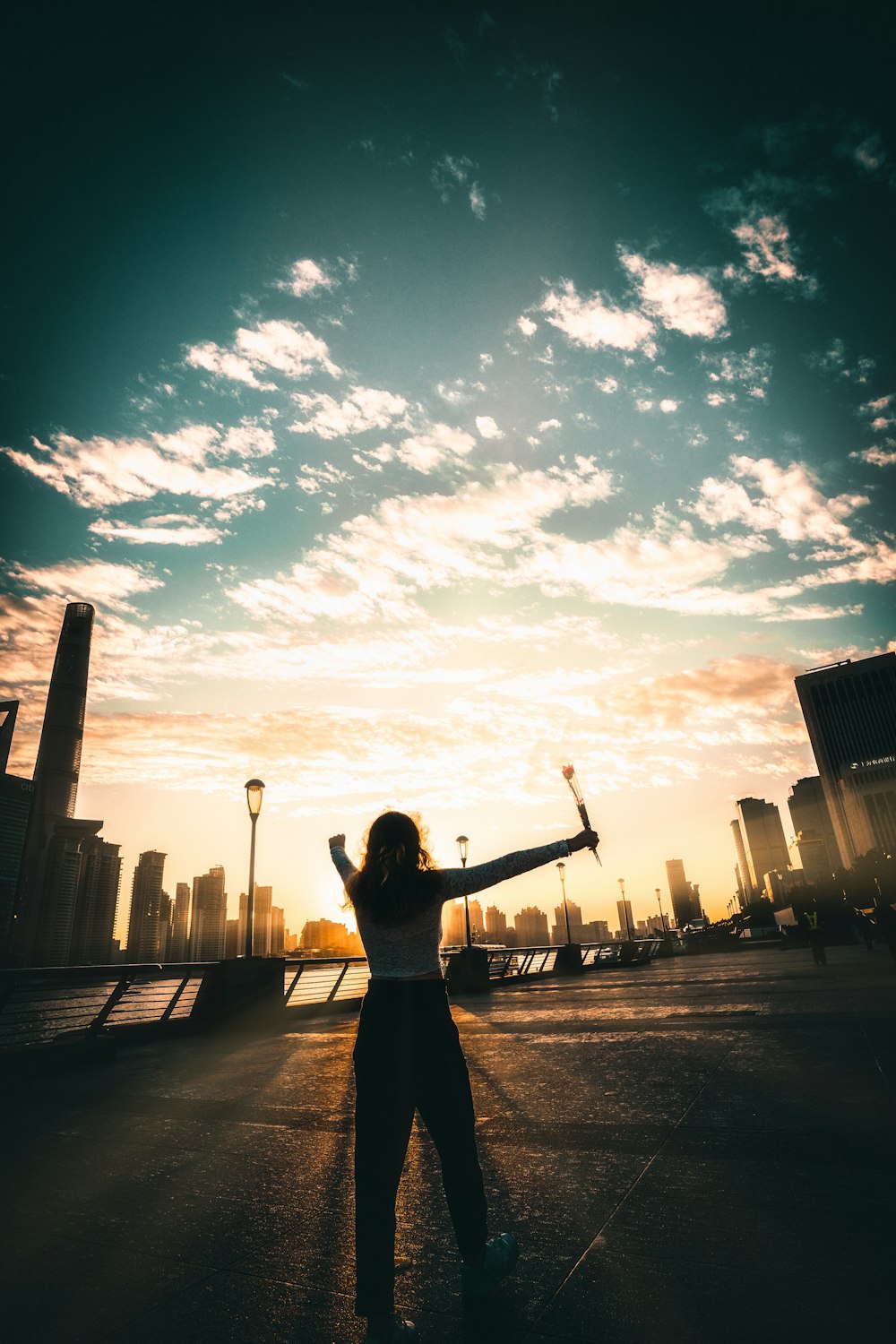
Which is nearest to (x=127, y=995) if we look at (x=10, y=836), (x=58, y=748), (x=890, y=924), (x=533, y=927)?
(x=890, y=924)

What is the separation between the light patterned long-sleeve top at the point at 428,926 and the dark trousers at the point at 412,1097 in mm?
70

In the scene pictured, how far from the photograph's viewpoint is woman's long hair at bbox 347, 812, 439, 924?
9.02 ft

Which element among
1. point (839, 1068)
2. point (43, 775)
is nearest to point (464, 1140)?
point (839, 1068)

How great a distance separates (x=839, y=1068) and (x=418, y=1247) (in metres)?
4.10

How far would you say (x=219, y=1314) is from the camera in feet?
8.30

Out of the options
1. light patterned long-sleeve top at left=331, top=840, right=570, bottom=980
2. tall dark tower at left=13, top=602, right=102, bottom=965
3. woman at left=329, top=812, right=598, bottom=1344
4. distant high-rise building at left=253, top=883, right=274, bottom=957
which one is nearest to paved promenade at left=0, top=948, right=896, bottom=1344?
woman at left=329, top=812, right=598, bottom=1344

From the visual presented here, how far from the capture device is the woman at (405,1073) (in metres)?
2.33

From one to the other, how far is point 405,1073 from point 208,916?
206m

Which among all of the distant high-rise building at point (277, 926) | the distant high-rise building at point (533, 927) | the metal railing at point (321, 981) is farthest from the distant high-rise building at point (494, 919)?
the metal railing at point (321, 981)

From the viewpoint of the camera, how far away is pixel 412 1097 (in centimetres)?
256

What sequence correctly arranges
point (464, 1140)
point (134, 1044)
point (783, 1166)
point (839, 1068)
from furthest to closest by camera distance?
point (134, 1044) → point (839, 1068) → point (783, 1166) → point (464, 1140)

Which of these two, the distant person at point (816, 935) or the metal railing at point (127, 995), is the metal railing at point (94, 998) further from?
the distant person at point (816, 935)

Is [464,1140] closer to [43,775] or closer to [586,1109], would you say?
[586,1109]

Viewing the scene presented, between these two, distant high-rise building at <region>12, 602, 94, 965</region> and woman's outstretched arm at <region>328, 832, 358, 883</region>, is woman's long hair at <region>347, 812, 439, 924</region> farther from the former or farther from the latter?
distant high-rise building at <region>12, 602, 94, 965</region>
